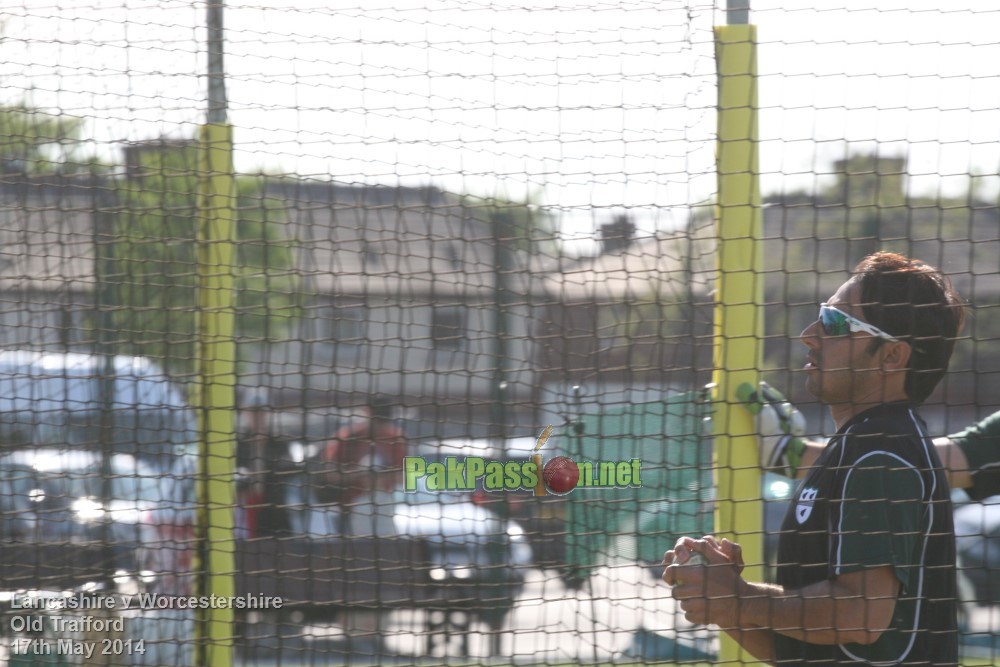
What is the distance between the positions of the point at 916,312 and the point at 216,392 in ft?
6.74

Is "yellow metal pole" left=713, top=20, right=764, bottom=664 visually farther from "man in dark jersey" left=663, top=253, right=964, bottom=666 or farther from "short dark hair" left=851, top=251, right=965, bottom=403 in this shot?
"short dark hair" left=851, top=251, right=965, bottom=403

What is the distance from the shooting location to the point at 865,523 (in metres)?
2.18

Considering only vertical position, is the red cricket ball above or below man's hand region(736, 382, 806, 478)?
below

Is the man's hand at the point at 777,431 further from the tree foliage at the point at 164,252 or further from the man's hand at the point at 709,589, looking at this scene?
the tree foliage at the point at 164,252

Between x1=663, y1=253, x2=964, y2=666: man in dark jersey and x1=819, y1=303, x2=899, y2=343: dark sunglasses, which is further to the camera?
x1=819, y1=303, x2=899, y2=343: dark sunglasses

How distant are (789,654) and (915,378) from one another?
0.74 metres

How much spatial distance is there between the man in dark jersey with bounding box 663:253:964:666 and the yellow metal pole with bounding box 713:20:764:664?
0.78 feet

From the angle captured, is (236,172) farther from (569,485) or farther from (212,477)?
(569,485)

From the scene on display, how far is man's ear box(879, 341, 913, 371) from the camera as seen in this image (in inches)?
94.7

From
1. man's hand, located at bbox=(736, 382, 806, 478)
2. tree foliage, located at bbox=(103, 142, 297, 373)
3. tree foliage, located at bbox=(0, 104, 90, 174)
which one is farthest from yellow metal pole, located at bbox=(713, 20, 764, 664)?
tree foliage, located at bbox=(0, 104, 90, 174)

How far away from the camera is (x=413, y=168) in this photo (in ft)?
10.3

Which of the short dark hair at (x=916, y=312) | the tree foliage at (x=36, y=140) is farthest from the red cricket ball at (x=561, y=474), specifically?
the tree foliage at (x=36, y=140)

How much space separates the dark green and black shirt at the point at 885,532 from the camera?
85.9 inches

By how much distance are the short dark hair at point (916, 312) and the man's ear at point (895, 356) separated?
0.03 m
